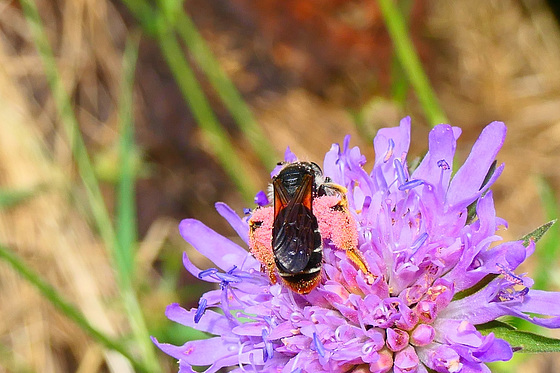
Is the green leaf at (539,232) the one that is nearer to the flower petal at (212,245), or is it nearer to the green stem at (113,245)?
the flower petal at (212,245)

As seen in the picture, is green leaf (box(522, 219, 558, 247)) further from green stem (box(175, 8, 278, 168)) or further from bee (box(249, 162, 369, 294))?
green stem (box(175, 8, 278, 168))

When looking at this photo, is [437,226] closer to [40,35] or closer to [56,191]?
[40,35]

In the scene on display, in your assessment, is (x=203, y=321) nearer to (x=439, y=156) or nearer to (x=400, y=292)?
(x=400, y=292)

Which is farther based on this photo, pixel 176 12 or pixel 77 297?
pixel 77 297

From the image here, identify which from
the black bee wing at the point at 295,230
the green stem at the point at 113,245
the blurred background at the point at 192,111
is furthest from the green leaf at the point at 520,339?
the blurred background at the point at 192,111

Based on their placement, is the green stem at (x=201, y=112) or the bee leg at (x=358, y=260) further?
the green stem at (x=201, y=112)

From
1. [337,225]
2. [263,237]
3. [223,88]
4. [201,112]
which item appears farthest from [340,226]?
[201,112]

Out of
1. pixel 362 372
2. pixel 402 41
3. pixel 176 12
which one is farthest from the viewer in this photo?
pixel 176 12

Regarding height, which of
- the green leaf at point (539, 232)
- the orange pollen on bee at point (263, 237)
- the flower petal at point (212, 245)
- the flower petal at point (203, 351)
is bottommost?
the green leaf at point (539, 232)

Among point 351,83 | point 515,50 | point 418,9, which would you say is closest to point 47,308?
point 351,83
